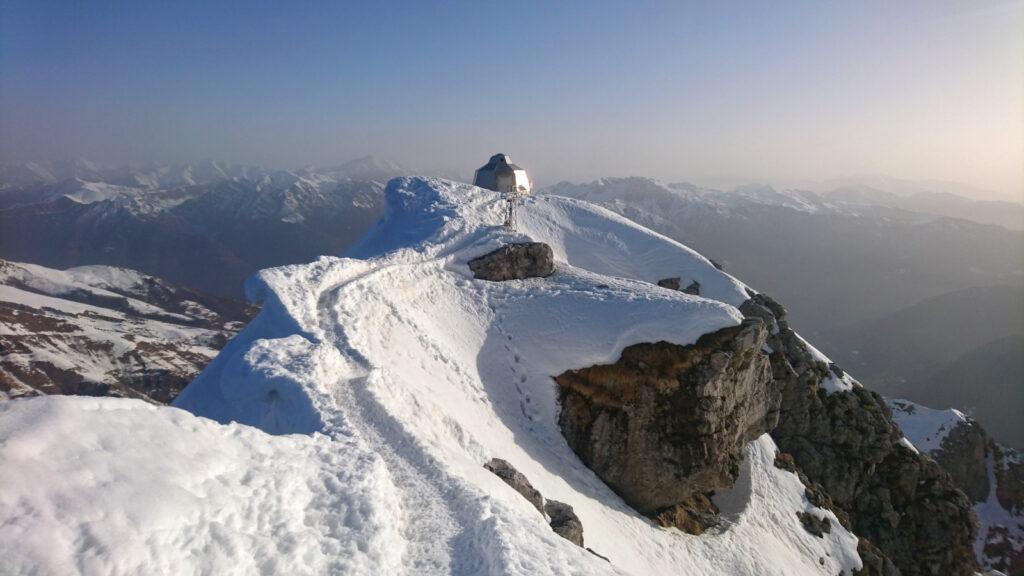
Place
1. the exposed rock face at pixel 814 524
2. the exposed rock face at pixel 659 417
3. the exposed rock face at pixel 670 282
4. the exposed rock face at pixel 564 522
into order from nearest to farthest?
the exposed rock face at pixel 564 522 < the exposed rock face at pixel 659 417 < the exposed rock face at pixel 814 524 < the exposed rock face at pixel 670 282

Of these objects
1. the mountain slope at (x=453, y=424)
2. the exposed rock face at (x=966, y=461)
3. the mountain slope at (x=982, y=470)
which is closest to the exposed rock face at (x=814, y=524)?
the mountain slope at (x=453, y=424)

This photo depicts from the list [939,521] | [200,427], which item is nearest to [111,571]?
[200,427]

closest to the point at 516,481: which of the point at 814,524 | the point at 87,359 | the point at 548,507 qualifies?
the point at 548,507

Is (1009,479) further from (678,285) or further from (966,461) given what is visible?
(678,285)

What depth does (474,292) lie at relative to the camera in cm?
3681

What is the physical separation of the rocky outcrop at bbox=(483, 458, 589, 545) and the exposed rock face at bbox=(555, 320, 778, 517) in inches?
388

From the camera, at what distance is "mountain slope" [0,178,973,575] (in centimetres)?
1064

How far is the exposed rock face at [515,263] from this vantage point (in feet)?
128

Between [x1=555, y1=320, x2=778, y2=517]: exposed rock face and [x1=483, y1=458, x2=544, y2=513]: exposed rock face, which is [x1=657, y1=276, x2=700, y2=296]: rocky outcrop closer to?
[x1=555, y1=320, x2=778, y2=517]: exposed rock face

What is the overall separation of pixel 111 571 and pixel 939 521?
5950cm

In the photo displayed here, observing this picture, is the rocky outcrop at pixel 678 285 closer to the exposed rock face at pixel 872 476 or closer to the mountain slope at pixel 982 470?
the exposed rock face at pixel 872 476

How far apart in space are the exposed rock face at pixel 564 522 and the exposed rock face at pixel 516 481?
58 cm

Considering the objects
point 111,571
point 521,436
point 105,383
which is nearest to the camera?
point 111,571

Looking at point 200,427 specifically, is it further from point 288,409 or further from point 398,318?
point 398,318
